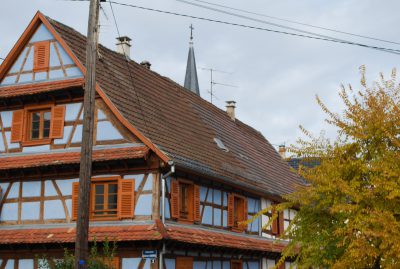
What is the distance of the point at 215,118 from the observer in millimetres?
31703

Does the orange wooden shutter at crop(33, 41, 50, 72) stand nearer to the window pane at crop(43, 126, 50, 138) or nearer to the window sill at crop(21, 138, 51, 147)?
the window pane at crop(43, 126, 50, 138)

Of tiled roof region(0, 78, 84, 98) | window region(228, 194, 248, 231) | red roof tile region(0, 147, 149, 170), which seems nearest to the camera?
red roof tile region(0, 147, 149, 170)

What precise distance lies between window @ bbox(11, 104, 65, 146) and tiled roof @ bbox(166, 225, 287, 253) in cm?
536

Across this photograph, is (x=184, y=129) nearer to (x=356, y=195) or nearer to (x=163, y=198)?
(x=163, y=198)

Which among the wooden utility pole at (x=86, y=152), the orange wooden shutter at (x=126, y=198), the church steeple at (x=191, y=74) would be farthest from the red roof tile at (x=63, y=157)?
the church steeple at (x=191, y=74)

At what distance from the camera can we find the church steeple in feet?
154

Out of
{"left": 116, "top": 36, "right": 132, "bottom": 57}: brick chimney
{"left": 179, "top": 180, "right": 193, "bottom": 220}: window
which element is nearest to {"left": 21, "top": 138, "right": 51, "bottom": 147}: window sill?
{"left": 179, "top": 180, "right": 193, "bottom": 220}: window

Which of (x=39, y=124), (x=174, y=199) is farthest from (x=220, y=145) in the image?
(x=39, y=124)

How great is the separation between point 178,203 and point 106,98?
410cm

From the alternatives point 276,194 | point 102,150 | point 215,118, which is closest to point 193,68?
point 215,118

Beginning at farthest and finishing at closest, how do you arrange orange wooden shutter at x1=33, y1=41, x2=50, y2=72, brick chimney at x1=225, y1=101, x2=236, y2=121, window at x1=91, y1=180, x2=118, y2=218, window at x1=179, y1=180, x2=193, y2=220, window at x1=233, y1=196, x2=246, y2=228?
brick chimney at x1=225, y1=101, x2=236, y2=121 → window at x1=233, y1=196, x2=246, y2=228 → orange wooden shutter at x1=33, y1=41, x2=50, y2=72 → window at x1=179, y1=180, x2=193, y2=220 → window at x1=91, y1=180, x2=118, y2=218

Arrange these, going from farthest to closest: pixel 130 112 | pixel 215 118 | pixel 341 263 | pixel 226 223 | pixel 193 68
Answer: pixel 193 68
pixel 215 118
pixel 226 223
pixel 130 112
pixel 341 263

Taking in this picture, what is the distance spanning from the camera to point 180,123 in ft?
83.5

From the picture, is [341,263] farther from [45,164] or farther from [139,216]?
[45,164]
